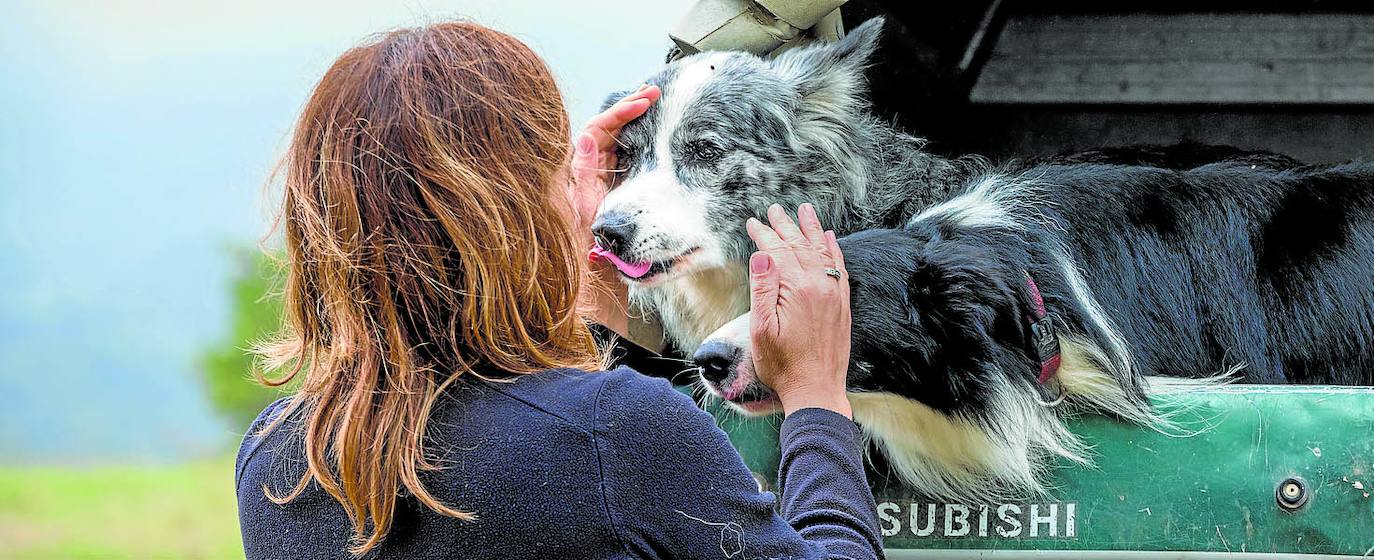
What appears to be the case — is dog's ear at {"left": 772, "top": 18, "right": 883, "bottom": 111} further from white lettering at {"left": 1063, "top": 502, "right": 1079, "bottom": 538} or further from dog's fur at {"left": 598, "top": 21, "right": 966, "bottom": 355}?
white lettering at {"left": 1063, "top": 502, "right": 1079, "bottom": 538}

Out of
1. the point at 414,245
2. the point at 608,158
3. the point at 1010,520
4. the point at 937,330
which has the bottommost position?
the point at 1010,520

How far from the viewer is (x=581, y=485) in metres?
1.25

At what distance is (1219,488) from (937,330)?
49 cm

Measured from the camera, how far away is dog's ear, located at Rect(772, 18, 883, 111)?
2750 mm

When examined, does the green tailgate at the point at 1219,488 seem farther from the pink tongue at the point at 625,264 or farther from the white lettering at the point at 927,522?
the pink tongue at the point at 625,264

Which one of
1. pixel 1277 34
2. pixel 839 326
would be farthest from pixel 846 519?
pixel 1277 34

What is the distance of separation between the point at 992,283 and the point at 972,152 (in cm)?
148

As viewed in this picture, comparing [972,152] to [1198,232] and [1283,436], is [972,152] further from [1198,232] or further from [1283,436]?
[1283,436]

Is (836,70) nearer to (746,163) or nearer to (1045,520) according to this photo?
(746,163)

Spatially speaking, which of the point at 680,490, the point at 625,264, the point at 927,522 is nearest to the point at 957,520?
the point at 927,522

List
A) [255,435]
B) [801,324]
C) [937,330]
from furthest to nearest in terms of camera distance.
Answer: [937,330] → [801,324] → [255,435]

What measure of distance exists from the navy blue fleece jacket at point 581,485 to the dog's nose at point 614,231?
1.16 m

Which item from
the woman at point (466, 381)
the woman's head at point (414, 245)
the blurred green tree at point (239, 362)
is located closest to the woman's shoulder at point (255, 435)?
the woman at point (466, 381)

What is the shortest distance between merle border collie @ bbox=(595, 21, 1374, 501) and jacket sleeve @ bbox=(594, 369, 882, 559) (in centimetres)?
55
